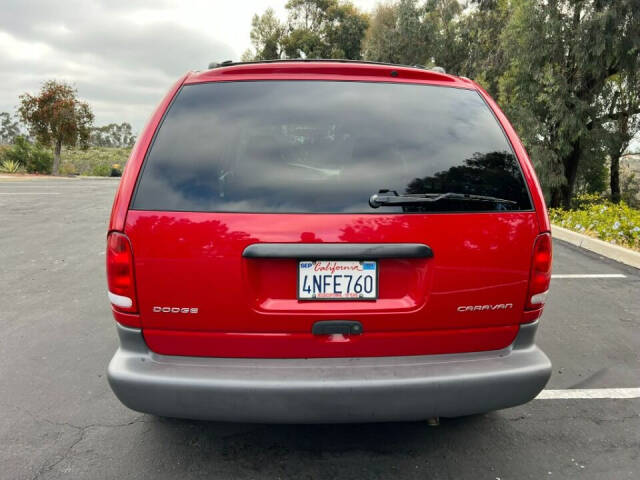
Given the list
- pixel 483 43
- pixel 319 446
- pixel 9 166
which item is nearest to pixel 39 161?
pixel 9 166

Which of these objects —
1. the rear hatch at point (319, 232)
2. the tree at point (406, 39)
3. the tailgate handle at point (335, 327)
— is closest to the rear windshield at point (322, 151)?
the rear hatch at point (319, 232)

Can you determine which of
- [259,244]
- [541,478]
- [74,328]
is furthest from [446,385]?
[74,328]

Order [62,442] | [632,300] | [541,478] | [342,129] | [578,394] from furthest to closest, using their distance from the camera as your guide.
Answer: [632,300], [578,394], [62,442], [541,478], [342,129]

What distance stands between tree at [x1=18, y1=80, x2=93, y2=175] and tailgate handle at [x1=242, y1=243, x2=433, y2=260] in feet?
95.2

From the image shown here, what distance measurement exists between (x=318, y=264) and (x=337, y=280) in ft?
0.34

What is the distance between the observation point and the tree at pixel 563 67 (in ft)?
40.0

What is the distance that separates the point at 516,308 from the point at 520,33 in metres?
13.4

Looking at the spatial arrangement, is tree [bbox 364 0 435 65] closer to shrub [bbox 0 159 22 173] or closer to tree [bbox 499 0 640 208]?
tree [bbox 499 0 640 208]

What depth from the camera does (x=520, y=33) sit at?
44.7 feet

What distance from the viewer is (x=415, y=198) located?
218 cm

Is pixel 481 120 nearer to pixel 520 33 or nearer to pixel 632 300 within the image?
pixel 632 300

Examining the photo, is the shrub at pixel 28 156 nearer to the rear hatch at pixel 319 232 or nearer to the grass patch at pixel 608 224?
the grass patch at pixel 608 224

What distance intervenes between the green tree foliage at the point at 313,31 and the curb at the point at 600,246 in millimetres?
38656

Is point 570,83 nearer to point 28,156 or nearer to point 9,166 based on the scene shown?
point 9,166
